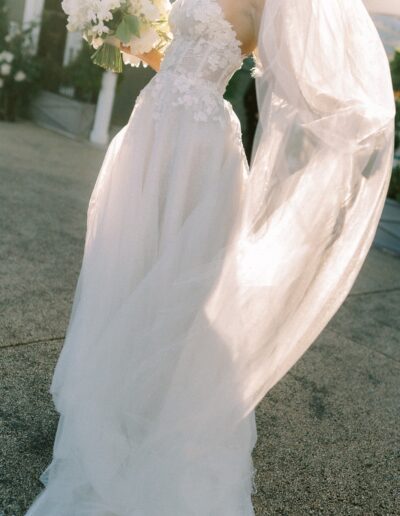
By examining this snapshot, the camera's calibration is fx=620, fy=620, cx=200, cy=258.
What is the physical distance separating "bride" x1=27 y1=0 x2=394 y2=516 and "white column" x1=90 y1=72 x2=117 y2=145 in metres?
9.05

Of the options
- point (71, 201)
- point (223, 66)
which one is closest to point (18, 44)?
point (71, 201)

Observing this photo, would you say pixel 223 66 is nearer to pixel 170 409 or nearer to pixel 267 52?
pixel 267 52

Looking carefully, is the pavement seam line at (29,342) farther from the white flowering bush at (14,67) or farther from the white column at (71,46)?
the white column at (71,46)

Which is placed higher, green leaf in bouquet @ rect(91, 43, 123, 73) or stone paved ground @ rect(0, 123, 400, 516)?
green leaf in bouquet @ rect(91, 43, 123, 73)

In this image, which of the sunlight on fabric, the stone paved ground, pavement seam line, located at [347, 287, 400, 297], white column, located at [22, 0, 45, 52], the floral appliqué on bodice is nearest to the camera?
the floral appliqué on bodice

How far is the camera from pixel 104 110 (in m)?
11.1

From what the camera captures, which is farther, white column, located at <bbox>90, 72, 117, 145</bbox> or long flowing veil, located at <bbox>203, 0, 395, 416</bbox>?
white column, located at <bbox>90, 72, 117, 145</bbox>

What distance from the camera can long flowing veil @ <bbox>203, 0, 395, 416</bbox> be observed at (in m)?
1.96

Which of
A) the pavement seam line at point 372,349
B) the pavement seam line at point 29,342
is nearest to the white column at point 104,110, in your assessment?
the pavement seam line at point 372,349

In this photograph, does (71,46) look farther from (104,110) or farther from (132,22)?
(132,22)

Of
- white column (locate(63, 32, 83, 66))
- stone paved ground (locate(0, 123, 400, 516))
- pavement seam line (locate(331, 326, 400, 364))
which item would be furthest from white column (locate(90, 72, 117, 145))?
pavement seam line (locate(331, 326, 400, 364))

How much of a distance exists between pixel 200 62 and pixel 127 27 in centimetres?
33

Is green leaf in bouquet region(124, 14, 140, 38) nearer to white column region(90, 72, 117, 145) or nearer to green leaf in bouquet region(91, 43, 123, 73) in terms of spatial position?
green leaf in bouquet region(91, 43, 123, 73)

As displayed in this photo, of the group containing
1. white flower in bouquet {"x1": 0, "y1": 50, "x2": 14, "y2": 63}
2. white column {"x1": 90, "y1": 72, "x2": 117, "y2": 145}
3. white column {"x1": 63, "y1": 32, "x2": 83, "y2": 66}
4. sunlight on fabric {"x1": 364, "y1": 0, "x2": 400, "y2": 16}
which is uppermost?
sunlight on fabric {"x1": 364, "y1": 0, "x2": 400, "y2": 16}
